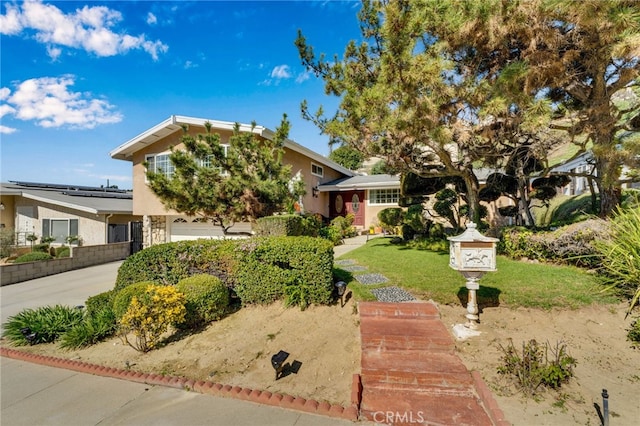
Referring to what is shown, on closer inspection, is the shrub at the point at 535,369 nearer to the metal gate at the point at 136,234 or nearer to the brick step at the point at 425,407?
the brick step at the point at 425,407

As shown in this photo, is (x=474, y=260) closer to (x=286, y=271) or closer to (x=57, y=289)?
(x=286, y=271)

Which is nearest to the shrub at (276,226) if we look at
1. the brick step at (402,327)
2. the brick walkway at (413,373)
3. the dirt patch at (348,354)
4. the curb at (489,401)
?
the dirt patch at (348,354)

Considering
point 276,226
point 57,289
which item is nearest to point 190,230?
point 57,289

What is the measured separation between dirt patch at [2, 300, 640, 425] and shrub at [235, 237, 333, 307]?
1.08ft

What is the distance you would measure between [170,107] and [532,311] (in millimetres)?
16320

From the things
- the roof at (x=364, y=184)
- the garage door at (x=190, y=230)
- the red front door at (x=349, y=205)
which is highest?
the roof at (x=364, y=184)

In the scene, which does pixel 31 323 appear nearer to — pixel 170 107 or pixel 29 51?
pixel 29 51

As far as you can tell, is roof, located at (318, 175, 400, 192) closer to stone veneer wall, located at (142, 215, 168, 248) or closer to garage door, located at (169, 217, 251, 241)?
garage door, located at (169, 217, 251, 241)

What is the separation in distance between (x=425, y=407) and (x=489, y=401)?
794mm

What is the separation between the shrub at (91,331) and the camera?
19.5 ft

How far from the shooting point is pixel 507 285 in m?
6.55

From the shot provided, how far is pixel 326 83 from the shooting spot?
8.81 meters

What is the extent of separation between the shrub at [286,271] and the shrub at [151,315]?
1563 millimetres

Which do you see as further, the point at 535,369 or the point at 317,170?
the point at 317,170
